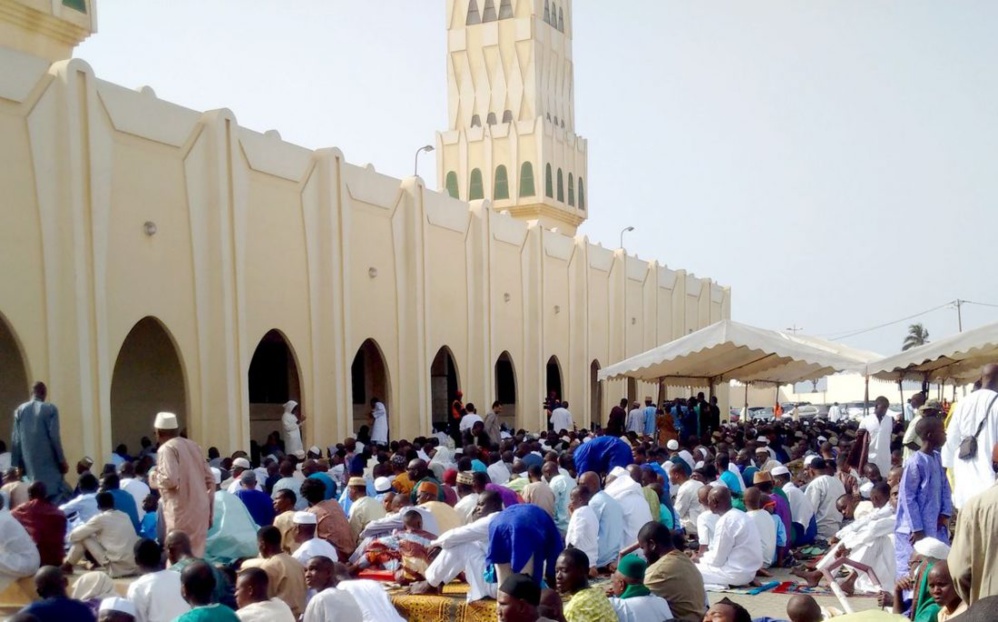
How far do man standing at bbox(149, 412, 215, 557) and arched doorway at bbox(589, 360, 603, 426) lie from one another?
2289 cm

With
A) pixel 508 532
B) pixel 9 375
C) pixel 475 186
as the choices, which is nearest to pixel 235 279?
pixel 9 375

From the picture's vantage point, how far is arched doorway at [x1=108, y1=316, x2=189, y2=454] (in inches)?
746

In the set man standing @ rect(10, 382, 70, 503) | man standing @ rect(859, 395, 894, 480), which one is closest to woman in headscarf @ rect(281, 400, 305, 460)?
man standing @ rect(10, 382, 70, 503)

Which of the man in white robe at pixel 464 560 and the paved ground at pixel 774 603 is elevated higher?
the man in white robe at pixel 464 560

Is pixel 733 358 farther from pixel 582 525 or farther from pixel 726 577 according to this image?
pixel 582 525

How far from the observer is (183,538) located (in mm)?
7148

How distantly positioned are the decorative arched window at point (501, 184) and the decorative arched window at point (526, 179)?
514mm

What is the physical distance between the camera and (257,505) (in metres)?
10.5

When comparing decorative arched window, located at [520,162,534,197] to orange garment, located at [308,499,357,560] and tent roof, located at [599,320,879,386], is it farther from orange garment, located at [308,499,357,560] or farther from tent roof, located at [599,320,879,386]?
orange garment, located at [308,499,357,560]

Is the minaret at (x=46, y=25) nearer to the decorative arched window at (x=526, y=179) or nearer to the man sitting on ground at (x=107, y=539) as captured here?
the man sitting on ground at (x=107, y=539)

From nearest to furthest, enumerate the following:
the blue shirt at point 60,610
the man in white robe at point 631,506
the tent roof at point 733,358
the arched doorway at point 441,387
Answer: the blue shirt at point 60,610 → the man in white robe at point 631,506 → the tent roof at point 733,358 → the arched doorway at point 441,387

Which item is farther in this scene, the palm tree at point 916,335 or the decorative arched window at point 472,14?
the palm tree at point 916,335

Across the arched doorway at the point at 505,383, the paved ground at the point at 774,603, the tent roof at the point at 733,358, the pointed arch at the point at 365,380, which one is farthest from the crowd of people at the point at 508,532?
the arched doorway at the point at 505,383

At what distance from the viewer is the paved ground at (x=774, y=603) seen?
8.55m
